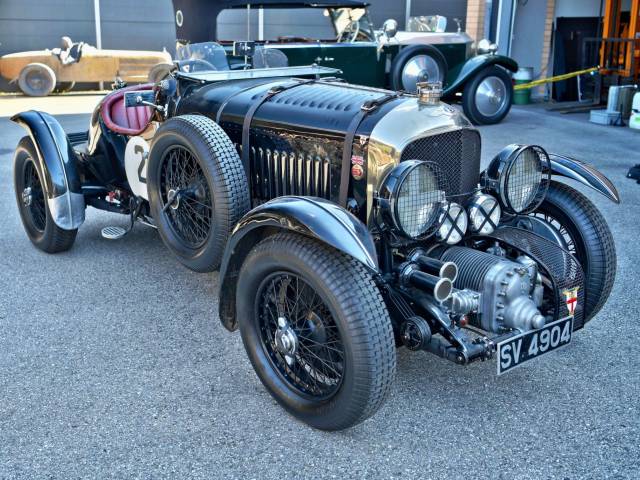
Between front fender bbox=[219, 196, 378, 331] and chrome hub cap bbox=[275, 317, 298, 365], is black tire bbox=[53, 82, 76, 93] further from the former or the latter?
chrome hub cap bbox=[275, 317, 298, 365]

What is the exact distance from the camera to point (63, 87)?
14.2 metres

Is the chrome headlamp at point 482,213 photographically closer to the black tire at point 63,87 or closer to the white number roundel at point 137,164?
the white number roundel at point 137,164

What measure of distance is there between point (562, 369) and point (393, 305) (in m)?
0.99

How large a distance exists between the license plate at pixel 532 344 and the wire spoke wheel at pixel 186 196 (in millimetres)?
1619

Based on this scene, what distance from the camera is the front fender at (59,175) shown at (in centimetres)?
443

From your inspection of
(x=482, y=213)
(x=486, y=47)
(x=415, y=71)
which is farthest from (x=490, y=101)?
(x=482, y=213)

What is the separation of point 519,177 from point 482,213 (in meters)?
0.31

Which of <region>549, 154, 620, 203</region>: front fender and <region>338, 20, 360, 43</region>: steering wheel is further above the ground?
<region>338, 20, 360, 43</region>: steering wheel

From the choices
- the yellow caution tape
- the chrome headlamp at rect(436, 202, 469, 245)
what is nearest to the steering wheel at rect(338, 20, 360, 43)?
the yellow caution tape

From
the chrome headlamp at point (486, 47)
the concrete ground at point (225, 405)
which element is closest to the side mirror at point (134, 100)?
the concrete ground at point (225, 405)

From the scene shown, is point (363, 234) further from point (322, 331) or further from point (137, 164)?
point (137, 164)

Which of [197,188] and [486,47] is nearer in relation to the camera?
[197,188]

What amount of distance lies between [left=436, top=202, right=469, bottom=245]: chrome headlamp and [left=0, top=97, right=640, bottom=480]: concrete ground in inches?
25.1

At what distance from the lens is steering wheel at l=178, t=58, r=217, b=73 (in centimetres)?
458
